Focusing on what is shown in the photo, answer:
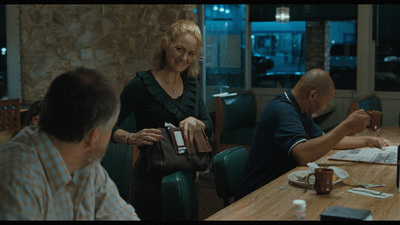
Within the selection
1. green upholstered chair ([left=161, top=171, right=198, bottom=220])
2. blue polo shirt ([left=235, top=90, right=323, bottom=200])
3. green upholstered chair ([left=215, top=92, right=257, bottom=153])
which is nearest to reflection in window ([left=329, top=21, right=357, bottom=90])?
green upholstered chair ([left=215, top=92, right=257, bottom=153])

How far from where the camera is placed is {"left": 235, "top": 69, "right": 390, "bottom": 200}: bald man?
9.14 feet

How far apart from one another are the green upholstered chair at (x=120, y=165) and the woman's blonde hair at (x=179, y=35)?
0.57 meters

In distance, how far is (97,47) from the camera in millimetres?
6164

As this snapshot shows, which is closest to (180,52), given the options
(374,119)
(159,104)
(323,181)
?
(159,104)

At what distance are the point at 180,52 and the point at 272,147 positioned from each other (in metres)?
0.78

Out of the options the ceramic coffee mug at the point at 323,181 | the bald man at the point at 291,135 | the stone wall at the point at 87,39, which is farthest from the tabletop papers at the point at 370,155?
the stone wall at the point at 87,39

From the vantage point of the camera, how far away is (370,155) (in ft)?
10.4

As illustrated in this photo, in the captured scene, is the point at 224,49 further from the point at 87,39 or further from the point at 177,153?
the point at 177,153

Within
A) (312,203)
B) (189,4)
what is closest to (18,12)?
(189,4)

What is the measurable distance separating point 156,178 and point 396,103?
5.04 metres

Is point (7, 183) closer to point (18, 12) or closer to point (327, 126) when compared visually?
point (18, 12)

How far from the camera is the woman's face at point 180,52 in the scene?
2938 mm

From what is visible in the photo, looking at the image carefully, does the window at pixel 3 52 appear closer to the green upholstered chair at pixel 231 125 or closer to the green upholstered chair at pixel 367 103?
the green upholstered chair at pixel 231 125

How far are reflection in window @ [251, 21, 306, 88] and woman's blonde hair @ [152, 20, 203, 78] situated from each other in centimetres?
440
